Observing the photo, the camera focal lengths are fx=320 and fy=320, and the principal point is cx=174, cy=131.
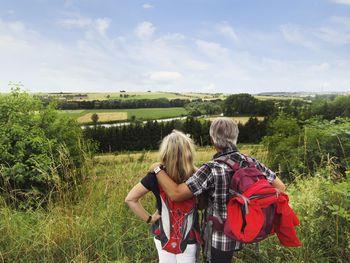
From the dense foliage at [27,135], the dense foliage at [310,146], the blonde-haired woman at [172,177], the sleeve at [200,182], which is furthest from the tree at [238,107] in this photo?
the sleeve at [200,182]

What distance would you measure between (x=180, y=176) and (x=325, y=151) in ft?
23.3

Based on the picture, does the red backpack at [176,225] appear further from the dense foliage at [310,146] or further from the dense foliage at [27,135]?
the dense foliage at [27,135]

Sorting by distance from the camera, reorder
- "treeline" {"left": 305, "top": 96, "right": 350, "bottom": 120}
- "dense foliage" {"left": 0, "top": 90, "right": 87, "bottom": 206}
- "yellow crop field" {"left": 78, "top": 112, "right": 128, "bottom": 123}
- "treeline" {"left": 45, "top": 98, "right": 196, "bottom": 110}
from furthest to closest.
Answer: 1. "treeline" {"left": 45, "top": 98, "right": 196, "bottom": 110}
2. "yellow crop field" {"left": 78, "top": 112, "right": 128, "bottom": 123}
3. "treeline" {"left": 305, "top": 96, "right": 350, "bottom": 120}
4. "dense foliage" {"left": 0, "top": 90, "right": 87, "bottom": 206}

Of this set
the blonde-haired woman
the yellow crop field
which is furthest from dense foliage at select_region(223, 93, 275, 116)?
the blonde-haired woman

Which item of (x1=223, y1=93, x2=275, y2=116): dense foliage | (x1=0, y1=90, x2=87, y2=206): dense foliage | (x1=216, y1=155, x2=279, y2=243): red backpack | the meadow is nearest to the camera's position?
(x1=216, y1=155, x2=279, y2=243): red backpack

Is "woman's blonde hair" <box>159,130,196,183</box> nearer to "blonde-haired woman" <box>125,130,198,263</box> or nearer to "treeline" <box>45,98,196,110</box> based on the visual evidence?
"blonde-haired woman" <box>125,130,198,263</box>

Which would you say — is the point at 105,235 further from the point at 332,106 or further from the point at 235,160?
the point at 332,106

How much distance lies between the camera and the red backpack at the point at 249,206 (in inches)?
73.9

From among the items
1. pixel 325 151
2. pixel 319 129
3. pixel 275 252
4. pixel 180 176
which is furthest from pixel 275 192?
pixel 319 129

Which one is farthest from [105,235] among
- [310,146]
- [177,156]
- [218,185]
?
[310,146]

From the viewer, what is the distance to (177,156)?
83.7 inches

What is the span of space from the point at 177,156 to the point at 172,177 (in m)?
0.15

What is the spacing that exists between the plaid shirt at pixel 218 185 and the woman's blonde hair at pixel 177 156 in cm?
12

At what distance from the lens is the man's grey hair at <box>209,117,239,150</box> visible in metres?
2.07
